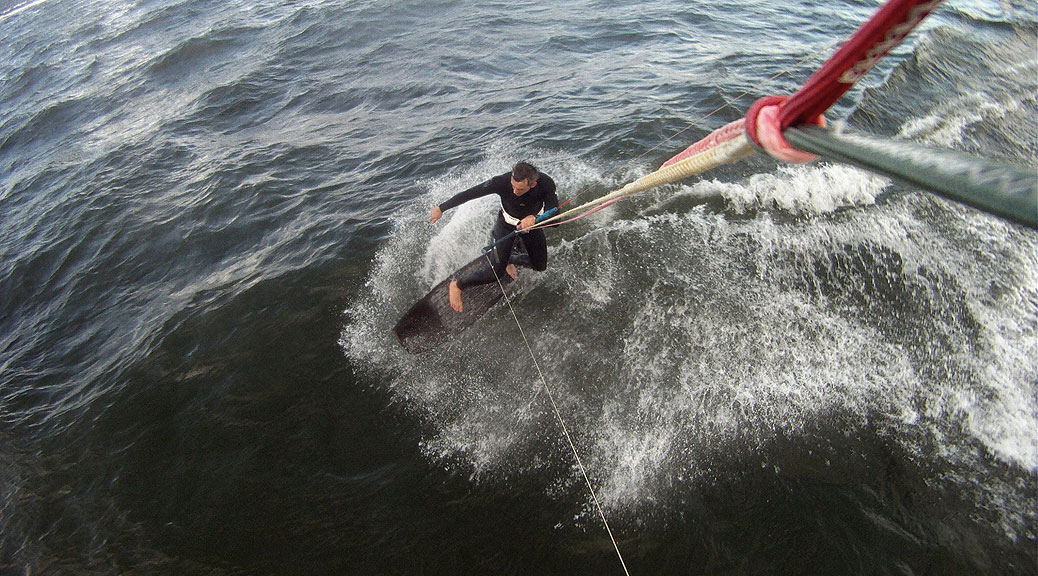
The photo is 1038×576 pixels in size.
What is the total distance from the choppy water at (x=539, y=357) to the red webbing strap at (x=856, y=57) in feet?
12.7

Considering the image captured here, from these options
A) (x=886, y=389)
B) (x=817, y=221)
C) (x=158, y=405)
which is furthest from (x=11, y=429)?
(x=817, y=221)

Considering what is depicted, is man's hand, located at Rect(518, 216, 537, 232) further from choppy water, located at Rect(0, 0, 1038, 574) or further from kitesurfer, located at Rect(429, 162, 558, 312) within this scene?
choppy water, located at Rect(0, 0, 1038, 574)

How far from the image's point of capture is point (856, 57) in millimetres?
1909

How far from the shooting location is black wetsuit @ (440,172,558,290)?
647cm

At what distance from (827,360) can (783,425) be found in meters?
1.10

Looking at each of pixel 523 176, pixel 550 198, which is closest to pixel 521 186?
pixel 523 176

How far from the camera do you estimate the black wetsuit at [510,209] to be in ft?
21.2

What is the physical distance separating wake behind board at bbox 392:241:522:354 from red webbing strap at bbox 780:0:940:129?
→ 16.5 ft

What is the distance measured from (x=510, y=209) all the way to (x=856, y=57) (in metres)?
4.94

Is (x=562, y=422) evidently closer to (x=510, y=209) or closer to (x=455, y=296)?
(x=455, y=296)

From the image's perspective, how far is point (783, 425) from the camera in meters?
5.18

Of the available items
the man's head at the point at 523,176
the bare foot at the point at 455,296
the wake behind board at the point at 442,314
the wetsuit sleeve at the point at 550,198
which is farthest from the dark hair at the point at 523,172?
the bare foot at the point at 455,296

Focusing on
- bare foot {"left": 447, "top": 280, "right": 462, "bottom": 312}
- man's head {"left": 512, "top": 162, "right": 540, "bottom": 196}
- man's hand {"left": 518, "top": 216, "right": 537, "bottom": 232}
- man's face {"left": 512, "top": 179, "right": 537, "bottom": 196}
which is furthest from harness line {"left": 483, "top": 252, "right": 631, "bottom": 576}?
man's head {"left": 512, "top": 162, "right": 540, "bottom": 196}

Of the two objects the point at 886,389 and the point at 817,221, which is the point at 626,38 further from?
the point at 886,389
